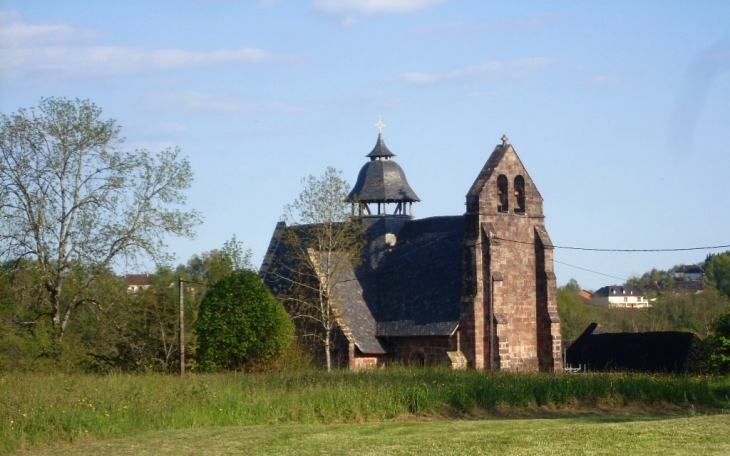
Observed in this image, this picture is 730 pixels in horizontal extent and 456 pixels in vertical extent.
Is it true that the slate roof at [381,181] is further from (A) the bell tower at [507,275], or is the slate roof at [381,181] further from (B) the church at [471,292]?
(A) the bell tower at [507,275]

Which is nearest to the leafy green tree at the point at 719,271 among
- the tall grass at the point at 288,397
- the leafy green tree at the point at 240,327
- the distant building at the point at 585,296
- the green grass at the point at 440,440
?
the distant building at the point at 585,296

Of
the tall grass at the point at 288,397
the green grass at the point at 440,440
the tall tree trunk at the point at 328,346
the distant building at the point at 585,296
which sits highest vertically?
the distant building at the point at 585,296

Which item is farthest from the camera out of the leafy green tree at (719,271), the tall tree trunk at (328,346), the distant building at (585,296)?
the distant building at (585,296)

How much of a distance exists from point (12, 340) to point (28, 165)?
23.8 feet

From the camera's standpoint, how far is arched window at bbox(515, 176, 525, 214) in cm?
4441

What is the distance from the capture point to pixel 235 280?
38.0m

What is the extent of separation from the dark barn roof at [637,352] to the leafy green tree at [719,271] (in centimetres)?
5135

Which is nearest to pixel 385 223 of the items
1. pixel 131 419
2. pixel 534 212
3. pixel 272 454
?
pixel 534 212

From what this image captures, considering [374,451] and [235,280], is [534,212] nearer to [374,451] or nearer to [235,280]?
[235,280]

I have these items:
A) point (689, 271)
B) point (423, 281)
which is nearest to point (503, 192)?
point (423, 281)

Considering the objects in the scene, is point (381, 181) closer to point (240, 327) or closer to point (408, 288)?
point (408, 288)

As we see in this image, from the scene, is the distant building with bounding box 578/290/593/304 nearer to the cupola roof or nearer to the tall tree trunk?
the cupola roof

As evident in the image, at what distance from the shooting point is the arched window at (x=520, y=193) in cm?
4441

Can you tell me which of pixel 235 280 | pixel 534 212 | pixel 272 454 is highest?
pixel 534 212
